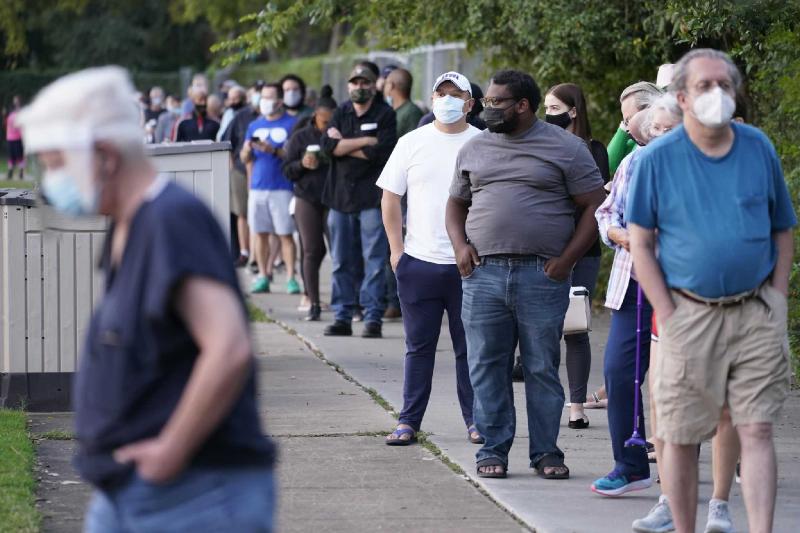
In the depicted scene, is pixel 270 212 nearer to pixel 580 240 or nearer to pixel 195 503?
pixel 580 240

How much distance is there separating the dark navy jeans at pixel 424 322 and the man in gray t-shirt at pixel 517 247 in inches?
23.9

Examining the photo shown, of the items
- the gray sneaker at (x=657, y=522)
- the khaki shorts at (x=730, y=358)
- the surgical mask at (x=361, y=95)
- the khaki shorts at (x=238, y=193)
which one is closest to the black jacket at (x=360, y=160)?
the surgical mask at (x=361, y=95)

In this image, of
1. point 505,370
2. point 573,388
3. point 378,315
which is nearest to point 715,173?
point 505,370

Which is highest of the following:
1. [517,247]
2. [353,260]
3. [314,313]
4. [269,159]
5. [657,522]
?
[517,247]

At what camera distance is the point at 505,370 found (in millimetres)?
6719

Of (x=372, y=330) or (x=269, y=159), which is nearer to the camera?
(x=372, y=330)

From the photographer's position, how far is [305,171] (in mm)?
12438

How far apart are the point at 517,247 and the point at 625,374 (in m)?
0.71

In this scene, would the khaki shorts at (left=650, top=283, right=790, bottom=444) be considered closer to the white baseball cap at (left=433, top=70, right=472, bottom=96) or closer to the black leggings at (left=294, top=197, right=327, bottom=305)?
the white baseball cap at (left=433, top=70, right=472, bottom=96)

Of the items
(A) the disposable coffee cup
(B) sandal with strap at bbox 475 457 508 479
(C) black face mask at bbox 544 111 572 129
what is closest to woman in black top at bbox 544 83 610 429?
(C) black face mask at bbox 544 111 572 129

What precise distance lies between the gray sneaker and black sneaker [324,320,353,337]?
615cm

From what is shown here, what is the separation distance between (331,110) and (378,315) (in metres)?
2.04

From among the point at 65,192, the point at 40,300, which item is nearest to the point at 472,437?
the point at 40,300

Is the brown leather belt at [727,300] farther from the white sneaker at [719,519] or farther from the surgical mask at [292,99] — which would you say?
the surgical mask at [292,99]
